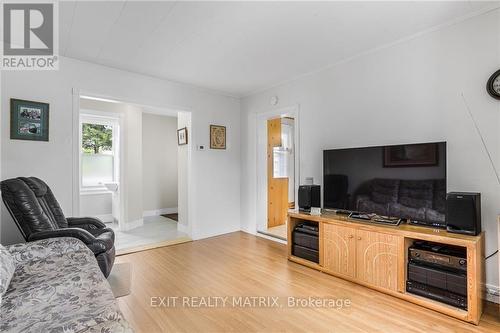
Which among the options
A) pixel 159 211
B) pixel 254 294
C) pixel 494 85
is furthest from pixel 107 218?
pixel 494 85

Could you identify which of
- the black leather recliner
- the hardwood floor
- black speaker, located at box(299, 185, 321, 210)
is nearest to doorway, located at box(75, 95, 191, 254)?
the hardwood floor

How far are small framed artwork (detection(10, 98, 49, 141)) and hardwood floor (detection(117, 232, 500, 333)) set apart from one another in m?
1.81

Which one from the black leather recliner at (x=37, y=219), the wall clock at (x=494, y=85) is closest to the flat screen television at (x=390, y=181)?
the wall clock at (x=494, y=85)

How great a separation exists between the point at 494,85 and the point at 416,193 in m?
1.09

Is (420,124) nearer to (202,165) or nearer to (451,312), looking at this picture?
(451,312)

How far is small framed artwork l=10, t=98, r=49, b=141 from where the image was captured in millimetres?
2787

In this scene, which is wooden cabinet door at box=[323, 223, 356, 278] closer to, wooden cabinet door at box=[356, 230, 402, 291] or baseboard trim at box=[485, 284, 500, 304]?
wooden cabinet door at box=[356, 230, 402, 291]

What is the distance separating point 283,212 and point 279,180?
0.65 metres

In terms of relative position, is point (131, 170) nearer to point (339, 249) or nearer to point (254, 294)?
point (254, 294)

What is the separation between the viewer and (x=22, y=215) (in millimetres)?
2195

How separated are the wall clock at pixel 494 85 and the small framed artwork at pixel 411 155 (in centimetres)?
58

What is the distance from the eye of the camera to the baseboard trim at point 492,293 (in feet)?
7.16

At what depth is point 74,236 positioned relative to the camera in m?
2.27

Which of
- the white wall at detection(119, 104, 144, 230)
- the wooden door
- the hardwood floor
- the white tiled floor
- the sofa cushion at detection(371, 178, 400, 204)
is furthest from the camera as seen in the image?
the white wall at detection(119, 104, 144, 230)
